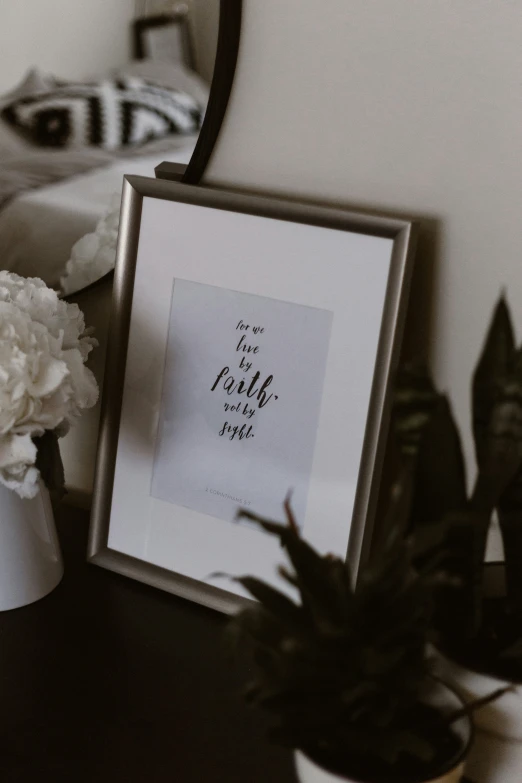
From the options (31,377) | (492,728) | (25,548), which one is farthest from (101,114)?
(492,728)

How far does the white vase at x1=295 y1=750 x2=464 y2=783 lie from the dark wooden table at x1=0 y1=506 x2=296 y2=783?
0.12 meters

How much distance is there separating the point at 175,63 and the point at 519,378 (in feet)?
1.72

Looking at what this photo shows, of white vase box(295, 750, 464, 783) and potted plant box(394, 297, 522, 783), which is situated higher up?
potted plant box(394, 297, 522, 783)

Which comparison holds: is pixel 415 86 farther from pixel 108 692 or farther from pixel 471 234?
pixel 108 692

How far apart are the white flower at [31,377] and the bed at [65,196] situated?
0.14 m

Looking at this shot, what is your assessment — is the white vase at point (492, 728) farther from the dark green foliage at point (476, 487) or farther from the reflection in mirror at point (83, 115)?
the reflection in mirror at point (83, 115)

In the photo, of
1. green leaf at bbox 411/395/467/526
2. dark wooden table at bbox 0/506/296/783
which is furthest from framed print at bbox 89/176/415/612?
green leaf at bbox 411/395/467/526

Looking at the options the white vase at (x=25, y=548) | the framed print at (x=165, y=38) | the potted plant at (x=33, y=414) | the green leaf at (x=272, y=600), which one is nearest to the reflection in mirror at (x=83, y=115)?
the framed print at (x=165, y=38)

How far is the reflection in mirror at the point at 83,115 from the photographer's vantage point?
30.9 inches

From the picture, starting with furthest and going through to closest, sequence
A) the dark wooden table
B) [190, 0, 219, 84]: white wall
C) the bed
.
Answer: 1. the bed
2. [190, 0, 219, 84]: white wall
3. the dark wooden table

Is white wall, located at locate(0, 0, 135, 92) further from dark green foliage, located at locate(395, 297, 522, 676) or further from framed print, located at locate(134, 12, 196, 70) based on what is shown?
dark green foliage, located at locate(395, 297, 522, 676)

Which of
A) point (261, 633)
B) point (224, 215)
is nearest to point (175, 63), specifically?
point (224, 215)

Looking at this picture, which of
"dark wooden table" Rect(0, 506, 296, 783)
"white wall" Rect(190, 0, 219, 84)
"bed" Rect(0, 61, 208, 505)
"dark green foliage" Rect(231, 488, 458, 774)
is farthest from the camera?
"bed" Rect(0, 61, 208, 505)

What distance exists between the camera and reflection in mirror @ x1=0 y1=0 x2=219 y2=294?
0.78 metres
